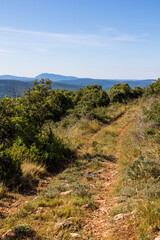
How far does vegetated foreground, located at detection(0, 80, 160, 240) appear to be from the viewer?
12.4 feet

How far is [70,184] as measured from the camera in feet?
20.3

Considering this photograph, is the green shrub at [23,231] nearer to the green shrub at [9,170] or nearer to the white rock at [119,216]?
the white rock at [119,216]

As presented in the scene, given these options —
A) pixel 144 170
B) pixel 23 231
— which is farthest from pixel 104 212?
pixel 23 231

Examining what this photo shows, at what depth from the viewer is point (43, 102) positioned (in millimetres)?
10344

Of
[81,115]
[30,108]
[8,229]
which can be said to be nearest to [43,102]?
[30,108]

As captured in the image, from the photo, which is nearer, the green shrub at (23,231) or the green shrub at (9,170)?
the green shrub at (23,231)

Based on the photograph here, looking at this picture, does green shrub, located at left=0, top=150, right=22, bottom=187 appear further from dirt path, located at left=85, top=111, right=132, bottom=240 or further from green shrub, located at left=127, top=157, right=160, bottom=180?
green shrub, located at left=127, top=157, right=160, bottom=180

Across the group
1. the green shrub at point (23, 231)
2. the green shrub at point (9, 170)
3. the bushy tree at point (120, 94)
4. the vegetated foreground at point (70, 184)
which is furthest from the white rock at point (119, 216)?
the bushy tree at point (120, 94)

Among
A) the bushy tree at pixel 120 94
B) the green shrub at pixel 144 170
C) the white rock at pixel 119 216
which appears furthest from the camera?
the bushy tree at pixel 120 94

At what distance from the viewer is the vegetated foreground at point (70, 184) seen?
377 cm

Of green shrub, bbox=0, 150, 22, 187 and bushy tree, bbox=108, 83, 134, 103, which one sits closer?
green shrub, bbox=0, 150, 22, 187

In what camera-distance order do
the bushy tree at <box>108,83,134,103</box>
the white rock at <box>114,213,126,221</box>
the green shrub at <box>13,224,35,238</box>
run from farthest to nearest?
the bushy tree at <box>108,83,134,103</box>
the white rock at <box>114,213,126,221</box>
the green shrub at <box>13,224,35,238</box>

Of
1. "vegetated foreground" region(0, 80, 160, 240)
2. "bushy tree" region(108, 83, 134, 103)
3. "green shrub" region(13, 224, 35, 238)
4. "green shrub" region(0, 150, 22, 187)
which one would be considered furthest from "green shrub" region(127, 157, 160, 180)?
"bushy tree" region(108, 83, 134, 103)

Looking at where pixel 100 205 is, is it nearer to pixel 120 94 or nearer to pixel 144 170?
pixel 144 170
